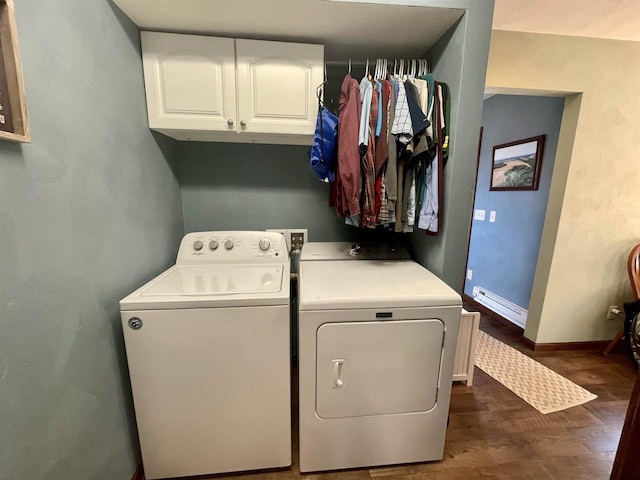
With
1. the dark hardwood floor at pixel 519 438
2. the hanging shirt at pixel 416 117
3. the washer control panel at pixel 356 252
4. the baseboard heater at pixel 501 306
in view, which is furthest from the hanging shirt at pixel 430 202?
the baseboard heater at pixel 501 306

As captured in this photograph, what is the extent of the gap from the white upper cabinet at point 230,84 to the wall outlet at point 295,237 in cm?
72

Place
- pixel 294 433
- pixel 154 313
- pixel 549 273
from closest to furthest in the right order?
pixel 154 313 < pixel 294 433 < pixel 549 273

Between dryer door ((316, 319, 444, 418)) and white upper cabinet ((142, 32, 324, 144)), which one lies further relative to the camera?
white upper cabinet ((142, 32, 324, 144))

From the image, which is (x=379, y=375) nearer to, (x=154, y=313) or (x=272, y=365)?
(x=272, y=365)

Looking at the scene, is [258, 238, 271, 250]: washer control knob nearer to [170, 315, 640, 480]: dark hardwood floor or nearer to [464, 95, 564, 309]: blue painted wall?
[170, 315, 640, 480]: dark hardwood floor

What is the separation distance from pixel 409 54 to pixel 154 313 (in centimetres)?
190

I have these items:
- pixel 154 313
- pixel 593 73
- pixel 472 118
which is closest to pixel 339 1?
pixel 472 118

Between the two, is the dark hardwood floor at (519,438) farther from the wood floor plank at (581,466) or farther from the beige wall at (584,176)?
the beige wall at (584,176)

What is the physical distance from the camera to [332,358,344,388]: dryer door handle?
1.18 meters

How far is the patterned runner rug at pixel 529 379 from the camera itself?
183 cm

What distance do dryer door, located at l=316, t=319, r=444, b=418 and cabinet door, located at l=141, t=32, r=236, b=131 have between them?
1234mm

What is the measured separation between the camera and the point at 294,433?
5.14 ft

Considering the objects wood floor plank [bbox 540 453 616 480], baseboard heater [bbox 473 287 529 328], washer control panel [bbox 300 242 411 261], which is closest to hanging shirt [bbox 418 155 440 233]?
washer control panel [bbox 300 242 411 261]

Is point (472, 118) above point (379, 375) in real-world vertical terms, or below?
above
